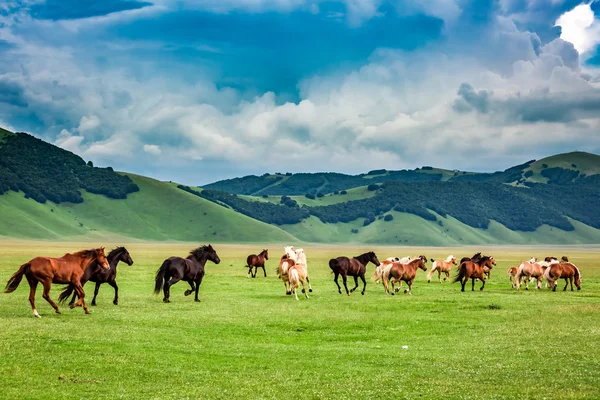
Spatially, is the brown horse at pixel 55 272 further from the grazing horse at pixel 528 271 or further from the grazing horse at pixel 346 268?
the grazing horse at pixel 528 271

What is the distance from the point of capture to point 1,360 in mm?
15633

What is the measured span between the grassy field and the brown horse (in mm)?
955

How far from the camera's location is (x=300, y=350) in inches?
751

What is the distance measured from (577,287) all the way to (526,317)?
1638 centimetres

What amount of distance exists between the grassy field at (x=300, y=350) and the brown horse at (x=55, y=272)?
955 mm

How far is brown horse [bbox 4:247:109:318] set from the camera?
2258cm

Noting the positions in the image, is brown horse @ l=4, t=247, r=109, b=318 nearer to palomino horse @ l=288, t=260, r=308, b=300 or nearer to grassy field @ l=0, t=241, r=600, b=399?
grassy field @ l=0, t=241, r=600, b=399

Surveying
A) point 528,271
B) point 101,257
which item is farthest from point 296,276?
point 528,271

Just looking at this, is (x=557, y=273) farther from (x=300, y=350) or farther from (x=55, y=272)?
(x=55, y=272)

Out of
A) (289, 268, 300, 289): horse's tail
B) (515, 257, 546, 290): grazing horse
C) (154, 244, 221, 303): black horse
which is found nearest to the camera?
(154, 244, 221, 303): black horse

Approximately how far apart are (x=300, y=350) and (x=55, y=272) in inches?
386

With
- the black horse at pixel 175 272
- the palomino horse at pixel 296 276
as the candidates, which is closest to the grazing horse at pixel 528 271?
the palomino horse at pixel 296 276

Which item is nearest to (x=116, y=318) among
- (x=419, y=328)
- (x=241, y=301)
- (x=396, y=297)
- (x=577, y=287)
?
(x=241, y=301)

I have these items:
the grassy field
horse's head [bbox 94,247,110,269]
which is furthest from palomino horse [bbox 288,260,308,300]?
horse's head [bbox 94,247,110,269]
